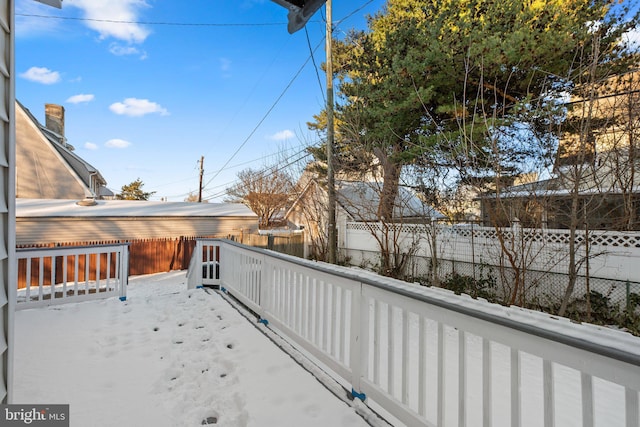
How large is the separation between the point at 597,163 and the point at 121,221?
14.4 meters

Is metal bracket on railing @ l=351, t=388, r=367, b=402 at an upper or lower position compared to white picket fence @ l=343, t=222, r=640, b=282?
lower

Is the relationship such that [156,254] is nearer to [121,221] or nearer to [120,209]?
[121,221]

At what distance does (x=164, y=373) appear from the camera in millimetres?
2330

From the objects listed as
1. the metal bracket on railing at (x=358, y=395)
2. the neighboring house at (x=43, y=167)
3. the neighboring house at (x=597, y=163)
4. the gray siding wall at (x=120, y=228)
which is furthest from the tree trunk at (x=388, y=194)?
the neighboring house at (x=43, y=167)

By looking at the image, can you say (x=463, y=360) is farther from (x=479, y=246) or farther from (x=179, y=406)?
(x=479, y=246)

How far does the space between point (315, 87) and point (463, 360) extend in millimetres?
9309

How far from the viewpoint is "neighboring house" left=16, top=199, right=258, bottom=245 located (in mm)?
10547

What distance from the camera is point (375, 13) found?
360 inches

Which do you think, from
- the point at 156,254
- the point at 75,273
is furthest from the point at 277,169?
the point at 75,273

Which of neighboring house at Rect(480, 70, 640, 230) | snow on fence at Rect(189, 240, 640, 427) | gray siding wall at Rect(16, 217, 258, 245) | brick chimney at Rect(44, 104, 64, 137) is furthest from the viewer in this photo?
brick chimney at Rect(44, 104, 64, 137)

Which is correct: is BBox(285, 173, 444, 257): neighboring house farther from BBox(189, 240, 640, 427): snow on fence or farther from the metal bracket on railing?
the metal bracket on railing

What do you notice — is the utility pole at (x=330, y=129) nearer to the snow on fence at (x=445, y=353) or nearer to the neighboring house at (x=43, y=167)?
the snow on fence at (x=445, y=353)

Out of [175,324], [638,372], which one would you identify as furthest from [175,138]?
[638,372]

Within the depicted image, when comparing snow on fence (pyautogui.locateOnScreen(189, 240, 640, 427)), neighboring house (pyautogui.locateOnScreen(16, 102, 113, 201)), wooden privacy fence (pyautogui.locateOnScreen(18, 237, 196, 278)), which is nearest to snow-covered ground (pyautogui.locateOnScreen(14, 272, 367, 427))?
snow on fence (pyautogui.locateOnScreen(189, 240, 640, 427))
